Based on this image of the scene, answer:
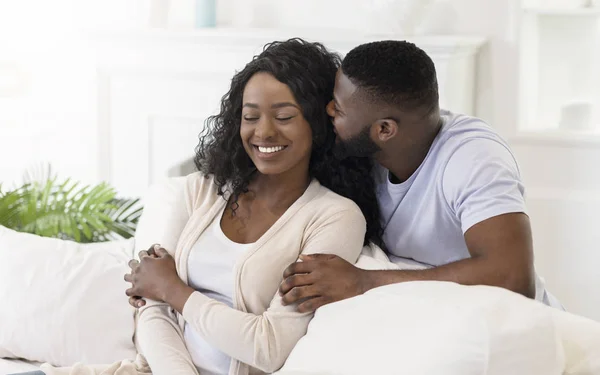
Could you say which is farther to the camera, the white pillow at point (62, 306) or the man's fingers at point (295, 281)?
the white pillow at point (62, 306)

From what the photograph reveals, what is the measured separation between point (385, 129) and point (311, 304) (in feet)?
1.40

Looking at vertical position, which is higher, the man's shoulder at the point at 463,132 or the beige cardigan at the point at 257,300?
the man's shoulder at the point at 463,132

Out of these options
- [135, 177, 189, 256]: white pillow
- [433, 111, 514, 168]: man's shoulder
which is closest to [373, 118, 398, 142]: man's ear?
[433, 111, 514, 168]: man's shoulder

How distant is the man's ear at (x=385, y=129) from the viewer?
1924 millimetres

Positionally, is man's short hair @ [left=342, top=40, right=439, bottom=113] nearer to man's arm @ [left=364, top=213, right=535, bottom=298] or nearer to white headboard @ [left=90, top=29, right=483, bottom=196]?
man's arm @ [left=364, top=213, right=535, bottom=298]

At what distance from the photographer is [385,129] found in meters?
1.94

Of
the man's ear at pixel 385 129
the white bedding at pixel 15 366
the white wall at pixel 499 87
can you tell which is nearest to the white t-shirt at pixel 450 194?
the man's ear at pixel 385 129

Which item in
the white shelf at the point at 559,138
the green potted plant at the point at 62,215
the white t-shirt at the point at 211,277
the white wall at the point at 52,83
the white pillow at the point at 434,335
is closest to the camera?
the white pillow at the point at 434,335

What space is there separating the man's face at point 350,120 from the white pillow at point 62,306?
66 cm

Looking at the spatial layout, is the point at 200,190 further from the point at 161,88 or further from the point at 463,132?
the point at 161,88

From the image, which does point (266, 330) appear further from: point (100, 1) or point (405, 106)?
point (100, 1)

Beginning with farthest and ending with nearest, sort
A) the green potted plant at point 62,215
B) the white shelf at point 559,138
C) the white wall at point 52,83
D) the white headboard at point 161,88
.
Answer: the white wall at point 52,83 → the white headboard at point 161,88 → the white shelf at point 559,138 → the green potted plant at point 62,215

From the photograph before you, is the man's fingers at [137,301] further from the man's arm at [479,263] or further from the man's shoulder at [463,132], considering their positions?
the man's shoulder at [463,132]

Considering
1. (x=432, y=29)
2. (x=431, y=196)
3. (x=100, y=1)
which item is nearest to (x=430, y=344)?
(x=431, y=196)
